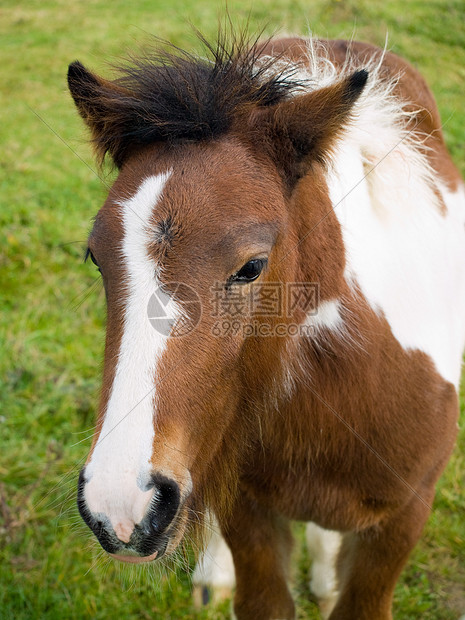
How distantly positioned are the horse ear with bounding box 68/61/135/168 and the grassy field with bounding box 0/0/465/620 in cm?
39

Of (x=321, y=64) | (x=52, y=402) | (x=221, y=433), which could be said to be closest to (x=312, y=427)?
(x=221, y=433)

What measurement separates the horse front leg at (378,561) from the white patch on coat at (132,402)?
4.80ft

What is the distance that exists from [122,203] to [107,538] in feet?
3.25

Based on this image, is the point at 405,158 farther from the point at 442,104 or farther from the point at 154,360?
the point at 442,104

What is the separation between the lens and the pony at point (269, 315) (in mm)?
1715

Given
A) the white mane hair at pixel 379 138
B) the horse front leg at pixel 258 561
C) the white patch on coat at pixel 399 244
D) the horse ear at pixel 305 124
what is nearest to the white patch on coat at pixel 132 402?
the horse ear at pixel 305 124

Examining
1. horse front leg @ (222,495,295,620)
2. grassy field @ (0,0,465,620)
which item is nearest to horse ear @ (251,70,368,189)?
grassy field @ (0,0,465,620)

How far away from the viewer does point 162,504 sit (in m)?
1.67

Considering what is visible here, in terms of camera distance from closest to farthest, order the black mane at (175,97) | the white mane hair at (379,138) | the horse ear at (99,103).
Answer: the black mane at (175,97)
the horse ear at (99,103)
the white mane hair at (379,138)

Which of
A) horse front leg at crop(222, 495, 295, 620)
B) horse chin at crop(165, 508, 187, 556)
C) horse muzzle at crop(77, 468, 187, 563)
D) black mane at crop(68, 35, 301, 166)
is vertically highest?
black mane at crop(68, 35, 301, 166)

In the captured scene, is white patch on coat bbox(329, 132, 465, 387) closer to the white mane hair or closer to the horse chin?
the white mane hair

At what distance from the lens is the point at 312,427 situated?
7.79 feet

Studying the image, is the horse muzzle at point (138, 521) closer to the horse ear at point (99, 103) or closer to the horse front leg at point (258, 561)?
the horse front leg at point (258, 561)

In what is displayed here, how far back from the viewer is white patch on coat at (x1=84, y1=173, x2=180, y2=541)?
1562 millimetres
